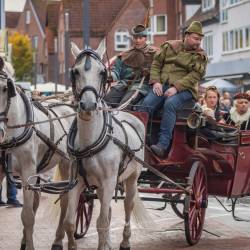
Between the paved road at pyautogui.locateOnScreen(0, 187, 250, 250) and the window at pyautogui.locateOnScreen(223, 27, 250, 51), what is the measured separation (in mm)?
38032

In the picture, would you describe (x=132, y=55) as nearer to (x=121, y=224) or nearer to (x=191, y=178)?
(x=191, y=178)

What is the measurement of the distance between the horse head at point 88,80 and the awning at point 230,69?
37.1 metres

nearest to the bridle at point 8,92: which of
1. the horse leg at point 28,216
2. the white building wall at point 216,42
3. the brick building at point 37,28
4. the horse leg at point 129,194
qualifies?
the horse leg at point 28,216

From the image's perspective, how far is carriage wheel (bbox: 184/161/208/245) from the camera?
10727 millimetres

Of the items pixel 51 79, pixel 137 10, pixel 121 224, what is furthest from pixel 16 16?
pixel 121 224

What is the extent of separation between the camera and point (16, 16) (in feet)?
500

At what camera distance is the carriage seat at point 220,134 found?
37.6 feet

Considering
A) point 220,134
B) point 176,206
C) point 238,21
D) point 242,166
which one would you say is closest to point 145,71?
point 220,134

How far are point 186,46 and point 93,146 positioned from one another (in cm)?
268

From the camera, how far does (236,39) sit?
5300 cm

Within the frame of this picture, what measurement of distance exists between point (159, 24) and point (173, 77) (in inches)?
2459

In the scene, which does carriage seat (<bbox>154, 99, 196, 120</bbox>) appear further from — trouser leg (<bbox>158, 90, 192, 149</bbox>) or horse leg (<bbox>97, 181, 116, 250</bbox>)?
horse leg (<bbox>97, 181, 116, 250</bbox>)

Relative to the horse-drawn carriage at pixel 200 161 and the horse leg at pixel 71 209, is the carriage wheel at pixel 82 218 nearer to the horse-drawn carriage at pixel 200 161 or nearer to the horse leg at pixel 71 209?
the horse-drawn carriage at pixel 200 161

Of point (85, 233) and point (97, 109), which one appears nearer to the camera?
point (97, 109)
